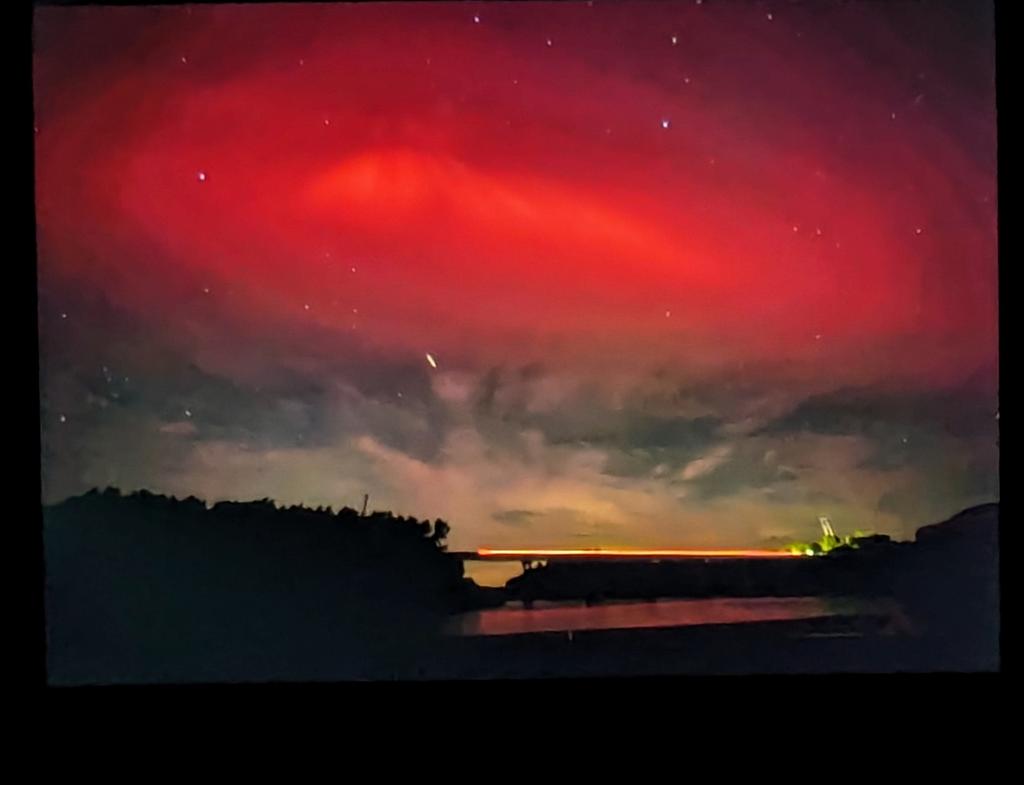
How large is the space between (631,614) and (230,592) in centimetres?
67

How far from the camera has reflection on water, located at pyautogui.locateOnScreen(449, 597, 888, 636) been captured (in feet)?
8.38

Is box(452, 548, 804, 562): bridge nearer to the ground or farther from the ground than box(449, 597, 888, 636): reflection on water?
farther from the ground

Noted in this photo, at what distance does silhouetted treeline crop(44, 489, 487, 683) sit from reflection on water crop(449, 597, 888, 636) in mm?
53

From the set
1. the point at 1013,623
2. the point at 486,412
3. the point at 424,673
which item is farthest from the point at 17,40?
the point at 1013,623

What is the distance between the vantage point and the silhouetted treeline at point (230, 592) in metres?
2.56

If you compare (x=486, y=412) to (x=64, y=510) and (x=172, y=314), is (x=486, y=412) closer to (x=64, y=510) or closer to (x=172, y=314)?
(x=172, y=314)

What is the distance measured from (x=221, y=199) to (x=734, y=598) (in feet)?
3.58

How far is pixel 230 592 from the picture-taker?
2.56 metres

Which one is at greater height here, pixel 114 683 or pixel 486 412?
pixel 486 412

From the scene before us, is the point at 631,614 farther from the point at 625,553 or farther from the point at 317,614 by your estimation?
the point at 317,614

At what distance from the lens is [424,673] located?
8.43 ft

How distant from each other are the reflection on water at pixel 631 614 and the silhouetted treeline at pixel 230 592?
0.05 m

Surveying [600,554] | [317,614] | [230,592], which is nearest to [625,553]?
[600,554]

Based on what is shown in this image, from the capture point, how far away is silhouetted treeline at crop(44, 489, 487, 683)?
2.56 m
